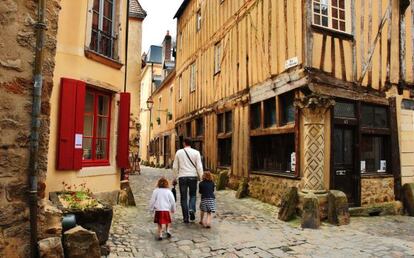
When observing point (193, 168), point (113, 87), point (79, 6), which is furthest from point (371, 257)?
point (79, 6)

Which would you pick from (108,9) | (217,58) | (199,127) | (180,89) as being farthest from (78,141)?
(180,89)

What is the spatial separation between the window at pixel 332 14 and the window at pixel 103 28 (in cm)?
428

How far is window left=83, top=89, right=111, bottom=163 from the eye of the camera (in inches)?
277

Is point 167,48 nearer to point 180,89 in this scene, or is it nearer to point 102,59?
point 180,89

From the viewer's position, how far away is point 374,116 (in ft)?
27.2

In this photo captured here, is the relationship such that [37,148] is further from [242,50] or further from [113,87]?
[242,50]

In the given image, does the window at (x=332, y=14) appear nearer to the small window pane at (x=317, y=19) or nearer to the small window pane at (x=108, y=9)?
the small window pane at (x=317, y=19)

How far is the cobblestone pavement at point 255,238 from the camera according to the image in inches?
186

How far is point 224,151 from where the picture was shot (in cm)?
1185

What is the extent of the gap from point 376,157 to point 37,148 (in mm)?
7699

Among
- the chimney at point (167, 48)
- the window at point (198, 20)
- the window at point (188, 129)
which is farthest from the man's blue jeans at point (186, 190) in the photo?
the chimney at point (167, 48)

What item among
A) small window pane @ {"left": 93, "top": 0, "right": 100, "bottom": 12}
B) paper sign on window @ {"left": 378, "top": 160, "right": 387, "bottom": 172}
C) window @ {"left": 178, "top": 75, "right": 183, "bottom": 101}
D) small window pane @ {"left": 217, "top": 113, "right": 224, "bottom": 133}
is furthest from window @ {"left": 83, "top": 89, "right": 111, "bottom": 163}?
window @ {"left": 178, "top": 75, "right": 183, "bottom": 101}

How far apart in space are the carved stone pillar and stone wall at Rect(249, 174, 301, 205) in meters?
0.46

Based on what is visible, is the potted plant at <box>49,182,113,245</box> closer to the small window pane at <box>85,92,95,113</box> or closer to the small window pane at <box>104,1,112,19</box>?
the small window pane at <box>85,92,95,113</box>
